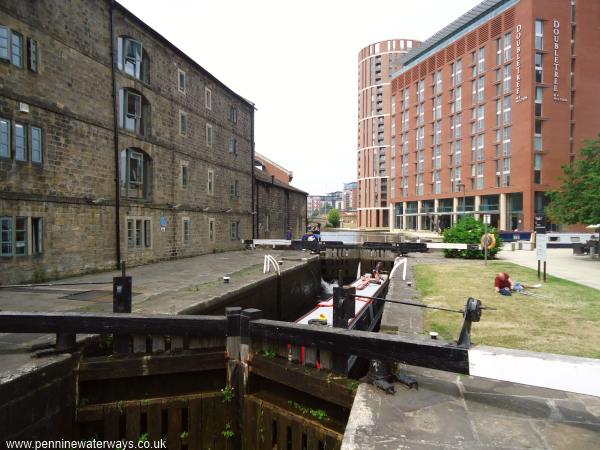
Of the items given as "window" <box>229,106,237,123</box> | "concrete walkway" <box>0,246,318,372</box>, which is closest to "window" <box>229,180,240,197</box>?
"window" <box>229,106,237,123</box>

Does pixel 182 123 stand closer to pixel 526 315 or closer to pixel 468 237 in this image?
pixel 468 237

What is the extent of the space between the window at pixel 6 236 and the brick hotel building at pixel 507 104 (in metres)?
44.4

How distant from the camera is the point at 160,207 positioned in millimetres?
18172

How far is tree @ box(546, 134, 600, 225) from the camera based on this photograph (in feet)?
61.9

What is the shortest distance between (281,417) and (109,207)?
41.4 ft

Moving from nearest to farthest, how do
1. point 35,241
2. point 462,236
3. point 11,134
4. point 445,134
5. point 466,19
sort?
point 11,134, point 35,241, point 462,236, point 466,19, point 445,134

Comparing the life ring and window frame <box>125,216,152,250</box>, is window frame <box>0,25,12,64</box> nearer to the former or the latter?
window frame <box>125,216,152,250</box>

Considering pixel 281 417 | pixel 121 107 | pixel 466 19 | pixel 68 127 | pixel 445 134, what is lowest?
pixel 281 417

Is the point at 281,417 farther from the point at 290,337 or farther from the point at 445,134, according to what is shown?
the point at 445,134

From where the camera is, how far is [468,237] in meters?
20.1

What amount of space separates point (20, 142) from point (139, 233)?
6290mm

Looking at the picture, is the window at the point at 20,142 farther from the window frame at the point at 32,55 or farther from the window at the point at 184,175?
the window at the point at 184,175

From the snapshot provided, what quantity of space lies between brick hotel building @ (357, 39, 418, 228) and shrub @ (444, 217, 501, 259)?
209 ft

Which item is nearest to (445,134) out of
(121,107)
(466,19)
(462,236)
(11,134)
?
(466,19)
